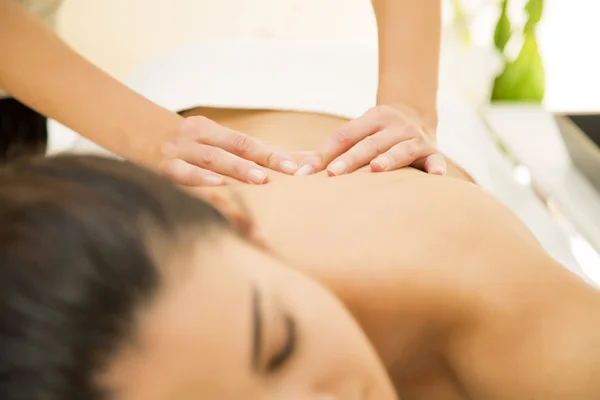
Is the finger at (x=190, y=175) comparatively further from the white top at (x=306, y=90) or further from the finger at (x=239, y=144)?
the white top at (x=306, y=90)

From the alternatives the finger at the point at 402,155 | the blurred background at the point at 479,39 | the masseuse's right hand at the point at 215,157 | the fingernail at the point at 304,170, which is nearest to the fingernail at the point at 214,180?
the masseuse's right hand at the point at 215,157

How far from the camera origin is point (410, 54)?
1121mm

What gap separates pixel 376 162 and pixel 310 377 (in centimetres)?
40

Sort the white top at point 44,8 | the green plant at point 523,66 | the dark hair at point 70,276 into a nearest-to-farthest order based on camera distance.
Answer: the dark hair at point 70,276
the white top at point 44,8
the green plant at point 523,66

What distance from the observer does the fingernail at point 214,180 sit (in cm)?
90

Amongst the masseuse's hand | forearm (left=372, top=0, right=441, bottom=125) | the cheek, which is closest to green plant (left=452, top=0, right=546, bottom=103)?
forearm (left=372, top=0, right=441, bottom=125)

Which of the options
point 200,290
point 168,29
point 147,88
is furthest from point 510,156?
point 200,290

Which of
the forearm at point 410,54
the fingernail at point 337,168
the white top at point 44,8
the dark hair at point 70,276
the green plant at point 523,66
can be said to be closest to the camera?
the dark hair at point 70,276

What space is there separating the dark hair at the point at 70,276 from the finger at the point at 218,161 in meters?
0.36

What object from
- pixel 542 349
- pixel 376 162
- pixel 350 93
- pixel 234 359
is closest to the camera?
pixel 234 359

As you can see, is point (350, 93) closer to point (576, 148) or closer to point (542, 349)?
point (576, 148)

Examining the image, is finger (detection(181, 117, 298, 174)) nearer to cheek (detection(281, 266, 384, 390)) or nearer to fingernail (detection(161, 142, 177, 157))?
fingernail (detection(161, 142, 177, 157))

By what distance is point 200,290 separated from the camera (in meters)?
0.49

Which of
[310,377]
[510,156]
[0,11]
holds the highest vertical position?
[0,11]
